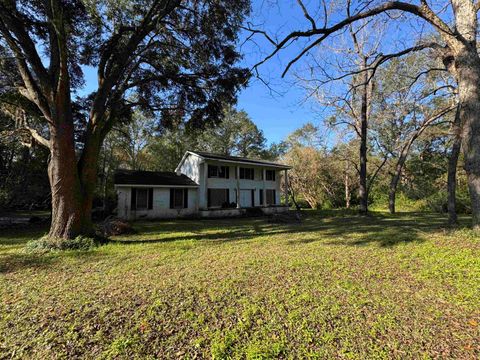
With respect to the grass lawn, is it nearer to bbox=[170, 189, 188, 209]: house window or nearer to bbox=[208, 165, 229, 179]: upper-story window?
bbox=[170, 189, 188, 209]: house window

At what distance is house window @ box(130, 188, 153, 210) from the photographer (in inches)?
634

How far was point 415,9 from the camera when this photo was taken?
5812 mm

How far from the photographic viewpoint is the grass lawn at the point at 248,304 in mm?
2498

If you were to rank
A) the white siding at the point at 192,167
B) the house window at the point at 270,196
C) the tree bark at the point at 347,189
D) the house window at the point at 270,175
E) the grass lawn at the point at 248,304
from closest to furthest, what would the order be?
the grass lawn at the point at 248,304 < the white siding at the point at 192,167 < the house window at the point at 270,196 < the house window at the point at 270,175 < the tree bark at the point at 347,189

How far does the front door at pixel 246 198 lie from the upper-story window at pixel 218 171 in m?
2.04

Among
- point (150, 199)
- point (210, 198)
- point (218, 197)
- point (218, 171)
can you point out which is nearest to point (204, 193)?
point (210, 198)

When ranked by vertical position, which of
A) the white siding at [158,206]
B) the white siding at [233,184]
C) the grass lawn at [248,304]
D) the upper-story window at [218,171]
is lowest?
the grass lawn at [248,304]

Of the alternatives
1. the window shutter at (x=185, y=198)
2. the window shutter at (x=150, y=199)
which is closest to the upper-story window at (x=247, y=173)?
the window shutter at (x=185, y=198)

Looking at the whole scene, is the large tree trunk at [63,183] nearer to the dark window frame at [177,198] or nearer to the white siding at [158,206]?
the white siding at [158,206]

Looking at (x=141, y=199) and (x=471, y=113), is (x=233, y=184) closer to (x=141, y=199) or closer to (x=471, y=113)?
(x=141, y=199)

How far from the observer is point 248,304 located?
3391mm

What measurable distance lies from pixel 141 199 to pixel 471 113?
16415mm

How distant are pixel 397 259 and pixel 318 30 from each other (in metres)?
5.13

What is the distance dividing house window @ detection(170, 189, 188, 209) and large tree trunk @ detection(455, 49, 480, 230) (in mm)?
15543
